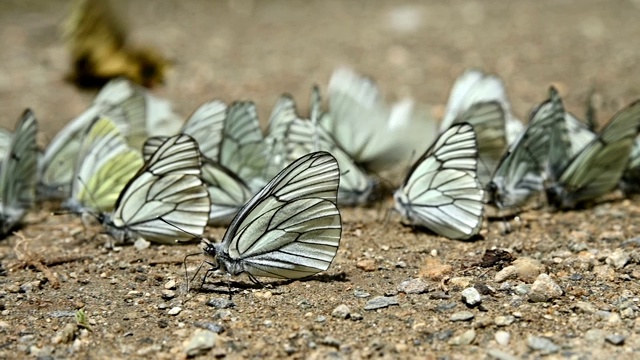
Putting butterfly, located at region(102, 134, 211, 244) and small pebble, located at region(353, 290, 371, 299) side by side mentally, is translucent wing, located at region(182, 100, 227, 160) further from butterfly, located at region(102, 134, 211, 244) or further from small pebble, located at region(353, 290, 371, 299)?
small pebble, located at region(353, 290, 371, 299)

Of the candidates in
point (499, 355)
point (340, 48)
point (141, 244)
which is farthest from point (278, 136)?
point (340, 48)

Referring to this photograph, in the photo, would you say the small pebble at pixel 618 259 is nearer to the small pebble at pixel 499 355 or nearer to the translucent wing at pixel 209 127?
the small pebble at pixel 499 355

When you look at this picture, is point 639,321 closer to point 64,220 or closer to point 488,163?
point 488,163

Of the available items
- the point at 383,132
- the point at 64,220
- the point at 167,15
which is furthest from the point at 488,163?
the point at 167,15

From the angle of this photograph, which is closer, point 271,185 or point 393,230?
point 271,185

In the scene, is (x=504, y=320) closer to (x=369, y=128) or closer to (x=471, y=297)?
(x=471, y=297)

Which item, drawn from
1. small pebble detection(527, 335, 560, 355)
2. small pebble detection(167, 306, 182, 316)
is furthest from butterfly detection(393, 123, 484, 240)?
small pebble detection(167, 306, 182, 316)

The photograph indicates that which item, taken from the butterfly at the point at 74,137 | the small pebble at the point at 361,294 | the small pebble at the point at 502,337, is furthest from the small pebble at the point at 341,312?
the butterfly at the point at 74,137

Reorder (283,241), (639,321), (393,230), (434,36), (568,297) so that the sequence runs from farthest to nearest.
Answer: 1. (434,36)
2. (393,230)
3. (283,241)
4. (568,297)
5. (639,321)
